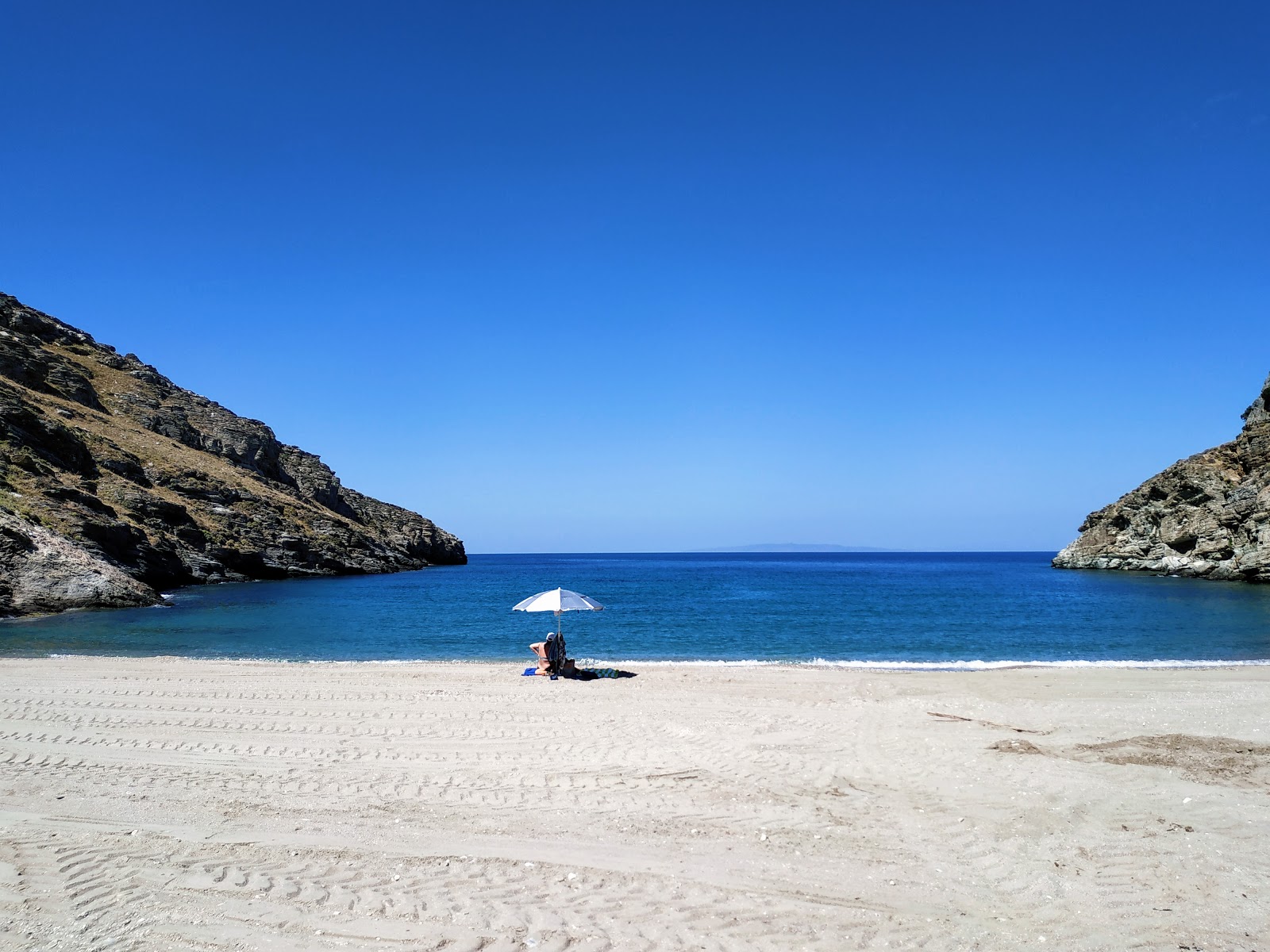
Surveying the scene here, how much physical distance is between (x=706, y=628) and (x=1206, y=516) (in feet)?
234

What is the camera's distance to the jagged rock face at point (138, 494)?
42.9 m

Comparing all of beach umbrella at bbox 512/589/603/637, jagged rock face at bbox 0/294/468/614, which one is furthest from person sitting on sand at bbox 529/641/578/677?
jagged rock face at bbox 0/294/468/614

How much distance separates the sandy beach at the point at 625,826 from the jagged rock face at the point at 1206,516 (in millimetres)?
70771

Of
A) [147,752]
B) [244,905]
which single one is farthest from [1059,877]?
[147,752]

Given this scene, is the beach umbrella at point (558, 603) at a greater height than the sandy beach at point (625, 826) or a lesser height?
greater

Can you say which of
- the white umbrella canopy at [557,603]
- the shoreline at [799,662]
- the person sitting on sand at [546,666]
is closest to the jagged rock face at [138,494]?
→ the shoreline at [799,662]

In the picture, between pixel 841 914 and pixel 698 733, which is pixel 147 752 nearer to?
pixel 698 733

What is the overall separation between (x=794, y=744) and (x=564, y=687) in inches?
318

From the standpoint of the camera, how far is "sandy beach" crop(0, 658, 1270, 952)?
21.5ft

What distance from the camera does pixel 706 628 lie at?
130ft

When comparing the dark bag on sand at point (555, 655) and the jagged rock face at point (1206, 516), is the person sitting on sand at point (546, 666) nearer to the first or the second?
the dark bag on sand at point (555, 655)

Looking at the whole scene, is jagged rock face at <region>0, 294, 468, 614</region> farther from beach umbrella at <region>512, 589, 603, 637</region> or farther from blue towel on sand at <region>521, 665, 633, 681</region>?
beach umbrella at <region>512, 589, 603, 637</region>

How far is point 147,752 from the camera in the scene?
1196cm

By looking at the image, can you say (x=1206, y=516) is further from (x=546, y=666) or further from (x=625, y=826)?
(x=625, y=826)
